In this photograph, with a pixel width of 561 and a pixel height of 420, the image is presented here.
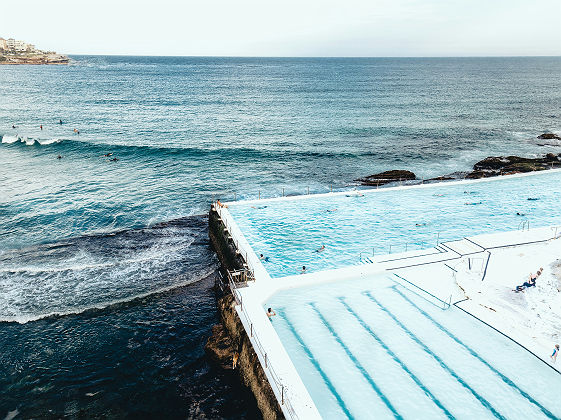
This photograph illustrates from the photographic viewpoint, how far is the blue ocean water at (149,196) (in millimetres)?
13695

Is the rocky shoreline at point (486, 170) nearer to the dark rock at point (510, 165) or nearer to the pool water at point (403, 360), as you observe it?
the dark rock at point (510, 165)

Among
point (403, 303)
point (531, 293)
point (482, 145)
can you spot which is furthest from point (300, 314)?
point (482, 145)

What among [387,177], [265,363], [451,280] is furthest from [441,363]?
[387,177]

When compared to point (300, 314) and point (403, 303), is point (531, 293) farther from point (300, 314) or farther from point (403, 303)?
point (300, 314)

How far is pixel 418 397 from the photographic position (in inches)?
403

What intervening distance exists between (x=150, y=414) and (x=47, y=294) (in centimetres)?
921

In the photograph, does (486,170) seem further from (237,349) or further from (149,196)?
(237,349)

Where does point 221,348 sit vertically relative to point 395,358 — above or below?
below

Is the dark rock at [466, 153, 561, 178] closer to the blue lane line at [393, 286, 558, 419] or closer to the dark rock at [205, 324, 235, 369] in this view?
the blue lane line at [393, 286, 558, 419]

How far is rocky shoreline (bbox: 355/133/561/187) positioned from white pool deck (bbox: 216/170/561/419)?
15.2 m

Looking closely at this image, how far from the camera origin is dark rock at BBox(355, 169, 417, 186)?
32.9 meters

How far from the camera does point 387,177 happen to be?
3397cm

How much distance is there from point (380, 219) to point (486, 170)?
1987 centimetres

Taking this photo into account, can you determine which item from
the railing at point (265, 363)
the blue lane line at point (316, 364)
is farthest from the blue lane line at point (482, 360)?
the railing at point (265, 363)
